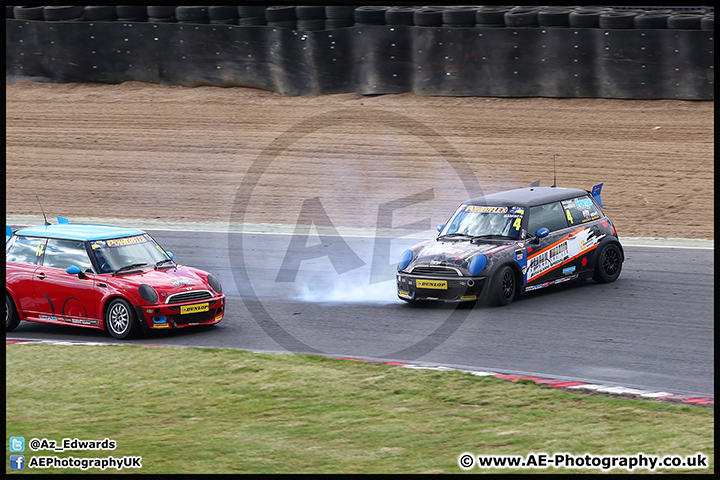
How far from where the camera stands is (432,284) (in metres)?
12.4

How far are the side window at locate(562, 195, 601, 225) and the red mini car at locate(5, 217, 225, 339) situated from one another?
524 cm

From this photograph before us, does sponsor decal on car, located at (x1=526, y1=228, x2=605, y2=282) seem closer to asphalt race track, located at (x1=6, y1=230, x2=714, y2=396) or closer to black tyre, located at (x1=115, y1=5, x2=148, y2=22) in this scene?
asphalt race track, located at (x1=6, y1=230, x2=714, y2=396)

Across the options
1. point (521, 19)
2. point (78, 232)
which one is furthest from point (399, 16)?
point (78, 232)

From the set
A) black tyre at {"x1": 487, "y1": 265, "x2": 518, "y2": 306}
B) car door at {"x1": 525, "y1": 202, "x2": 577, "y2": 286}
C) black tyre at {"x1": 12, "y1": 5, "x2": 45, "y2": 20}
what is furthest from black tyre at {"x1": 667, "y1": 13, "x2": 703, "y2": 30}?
black tyre at {"x1": 12, "y1": 5, "x2": 45, "y2": 20}

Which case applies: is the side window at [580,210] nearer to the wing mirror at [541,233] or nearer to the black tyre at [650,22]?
the wing mirror at [541,233]

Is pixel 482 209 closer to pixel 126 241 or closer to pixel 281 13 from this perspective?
pixel 126 241

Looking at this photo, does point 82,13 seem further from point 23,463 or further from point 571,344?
point 23,463

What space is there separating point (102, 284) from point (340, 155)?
40.8ft

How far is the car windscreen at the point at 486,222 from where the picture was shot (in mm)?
12969

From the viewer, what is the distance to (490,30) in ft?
73.5

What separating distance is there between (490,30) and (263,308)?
12.1 m

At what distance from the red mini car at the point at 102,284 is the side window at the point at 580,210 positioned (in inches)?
206

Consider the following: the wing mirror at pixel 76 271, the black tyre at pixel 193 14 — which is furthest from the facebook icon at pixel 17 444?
the black tyre at pixel 193 14

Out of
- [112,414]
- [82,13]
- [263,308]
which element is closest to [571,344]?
[263,308]
